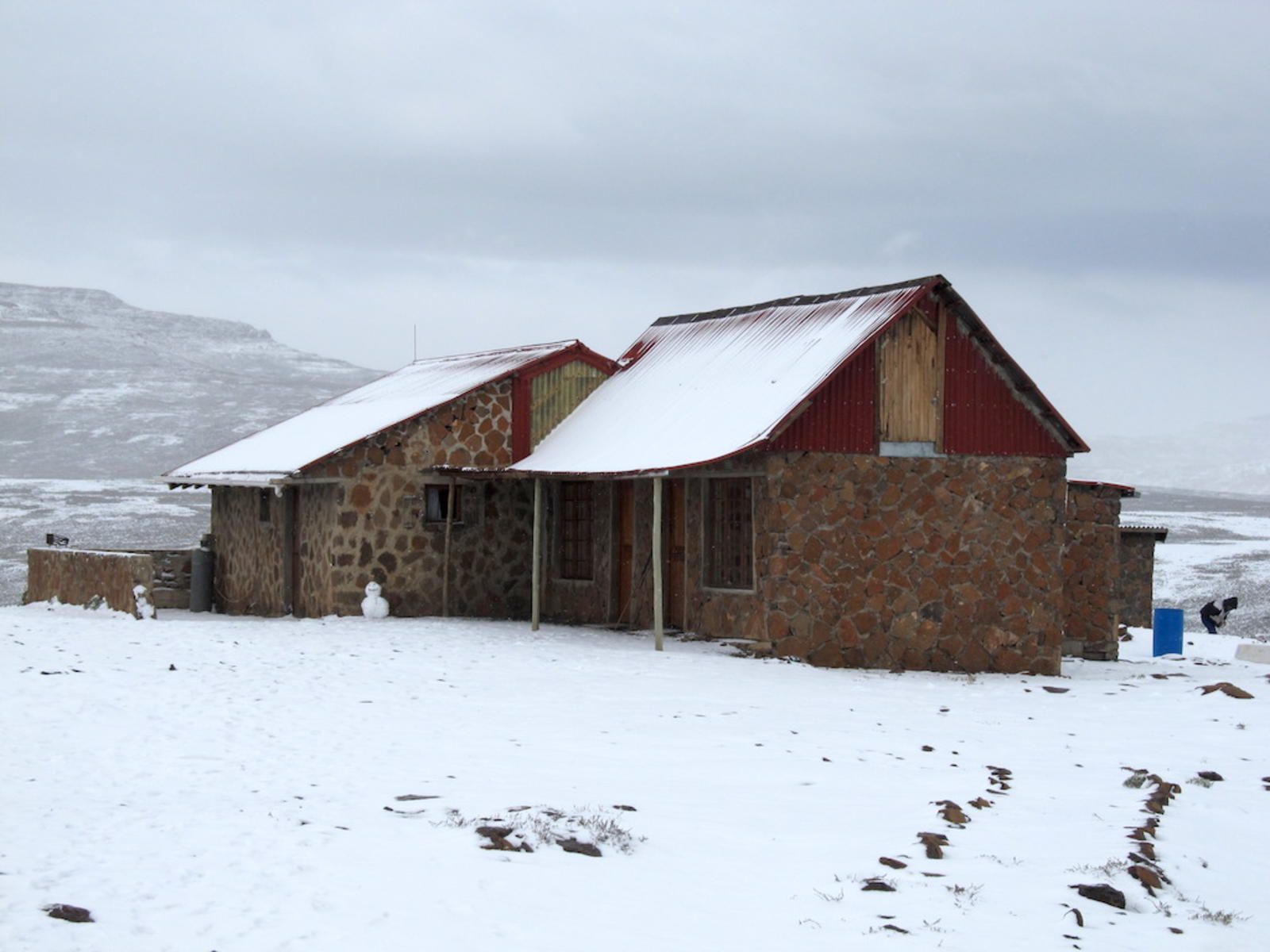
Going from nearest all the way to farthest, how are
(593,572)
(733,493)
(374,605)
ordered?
(733,493)
(374,605)
(593,572)

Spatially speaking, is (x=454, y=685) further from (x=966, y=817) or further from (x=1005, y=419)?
(x=1005, y=419)

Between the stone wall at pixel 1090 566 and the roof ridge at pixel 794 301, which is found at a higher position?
the roof ridge at pixel 794 301

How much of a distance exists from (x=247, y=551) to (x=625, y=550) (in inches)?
258

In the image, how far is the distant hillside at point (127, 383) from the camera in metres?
86.2

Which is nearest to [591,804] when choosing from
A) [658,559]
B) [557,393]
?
[658,559]

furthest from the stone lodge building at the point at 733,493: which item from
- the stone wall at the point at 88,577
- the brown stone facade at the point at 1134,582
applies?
the brown stone facade at the point at 1134,582

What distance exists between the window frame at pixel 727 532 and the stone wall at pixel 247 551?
6.78 meters

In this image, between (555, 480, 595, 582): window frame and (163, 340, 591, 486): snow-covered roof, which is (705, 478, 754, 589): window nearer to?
(555, 480, 595, 582): window frame

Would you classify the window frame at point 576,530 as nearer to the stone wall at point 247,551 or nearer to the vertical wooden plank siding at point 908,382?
the stone wall at point 247,551

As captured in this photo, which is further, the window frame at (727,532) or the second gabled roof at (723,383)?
the window frame at (727,532)

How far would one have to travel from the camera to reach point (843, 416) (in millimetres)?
17625

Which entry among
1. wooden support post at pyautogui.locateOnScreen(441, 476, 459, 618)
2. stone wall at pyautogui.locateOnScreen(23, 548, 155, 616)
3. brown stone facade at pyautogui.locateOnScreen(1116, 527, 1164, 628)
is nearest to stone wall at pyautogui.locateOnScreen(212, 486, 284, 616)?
stone wall at pyautogui.locateOnScreen(23, 548, 155, 616)

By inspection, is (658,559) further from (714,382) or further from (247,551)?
(247,551)

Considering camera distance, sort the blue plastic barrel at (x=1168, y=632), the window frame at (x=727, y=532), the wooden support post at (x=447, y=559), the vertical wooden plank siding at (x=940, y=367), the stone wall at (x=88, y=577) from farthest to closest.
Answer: the blue plastic barrel at (x=1168, y=632), the wooden support post at (x=447, y=559), the stone wall at (x=88, y=577), the window frame at (x=727, y=532), the vertical wooden plank siding at (x=940, y=367)
